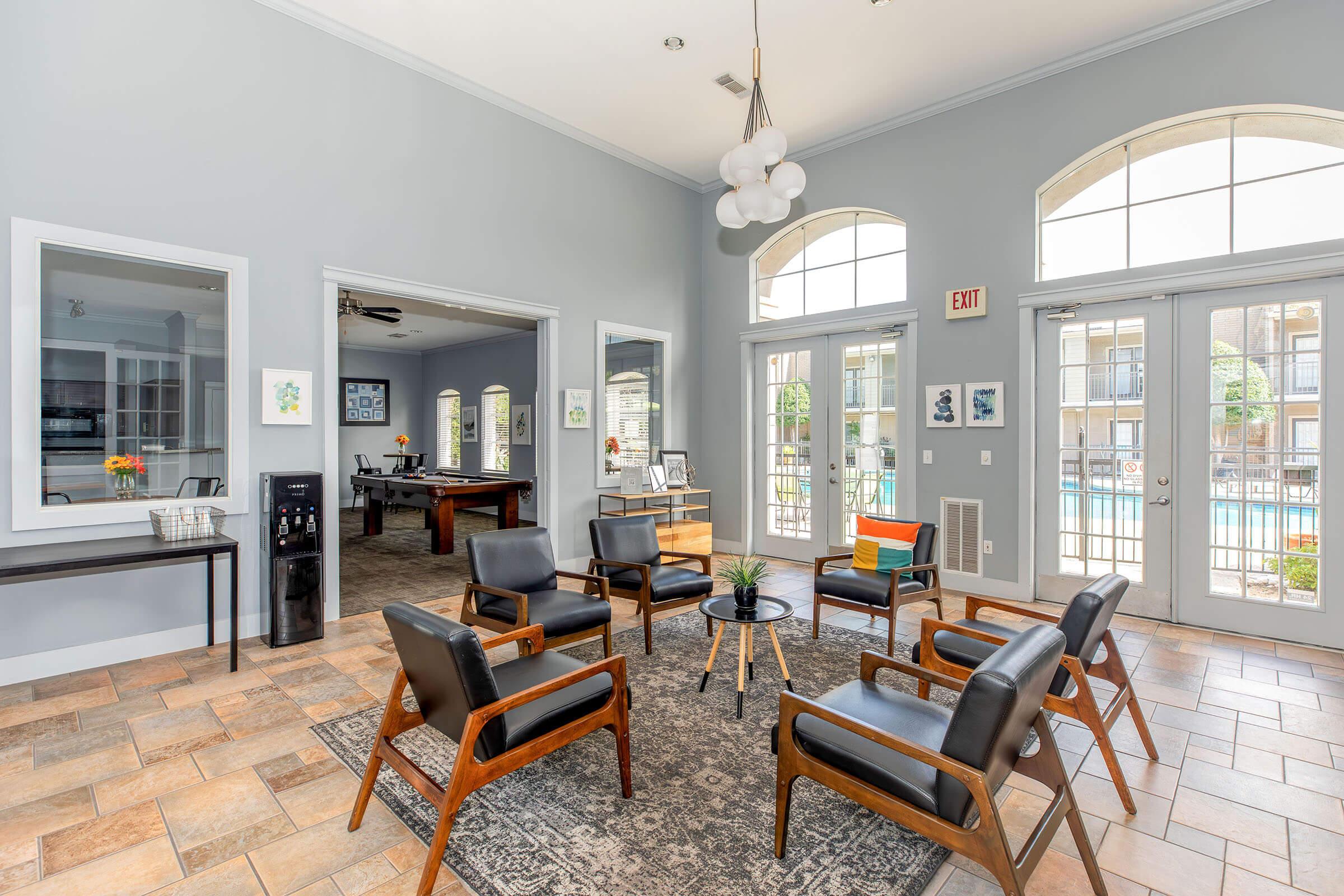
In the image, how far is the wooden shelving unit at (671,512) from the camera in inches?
242

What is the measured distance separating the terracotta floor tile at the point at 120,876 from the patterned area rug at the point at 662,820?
633 millimetres

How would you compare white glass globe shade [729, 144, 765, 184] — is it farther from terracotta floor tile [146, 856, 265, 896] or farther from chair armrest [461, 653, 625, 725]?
terracotta floor tile [146, 856, 265, 896]

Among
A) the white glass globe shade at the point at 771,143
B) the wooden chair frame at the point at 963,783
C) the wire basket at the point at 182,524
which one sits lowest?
the wooden chair frame at the point at 963,783

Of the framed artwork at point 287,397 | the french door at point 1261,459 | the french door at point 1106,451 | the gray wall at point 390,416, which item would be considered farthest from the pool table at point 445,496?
the french door at point 1261,459

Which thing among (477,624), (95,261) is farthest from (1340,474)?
(95,261)

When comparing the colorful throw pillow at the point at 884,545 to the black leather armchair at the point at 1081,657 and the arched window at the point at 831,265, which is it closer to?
the black leather armchair at the point at 1081,657

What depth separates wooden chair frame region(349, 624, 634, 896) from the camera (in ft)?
5.99

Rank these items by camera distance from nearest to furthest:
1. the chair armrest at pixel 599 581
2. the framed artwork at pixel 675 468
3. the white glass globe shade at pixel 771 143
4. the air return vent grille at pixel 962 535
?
the white glass globe shade at pixel 771 143 → the chair armrest at pixel 599 581 → the air return vent grille at pixel 962 535 → the framed artwork at pixel 675 468

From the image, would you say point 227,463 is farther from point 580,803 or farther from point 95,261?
point 580,803

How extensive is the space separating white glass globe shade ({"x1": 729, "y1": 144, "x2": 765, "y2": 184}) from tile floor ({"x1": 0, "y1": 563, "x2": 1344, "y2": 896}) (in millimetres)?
2812

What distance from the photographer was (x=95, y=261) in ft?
11.6

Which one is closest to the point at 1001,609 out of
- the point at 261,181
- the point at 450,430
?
the point at 261,181

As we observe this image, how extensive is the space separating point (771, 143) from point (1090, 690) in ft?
8.96

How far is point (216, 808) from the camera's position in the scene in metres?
2.27
